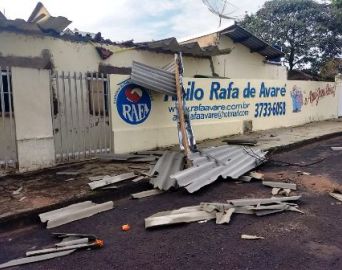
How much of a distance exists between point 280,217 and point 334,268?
4.74 feet

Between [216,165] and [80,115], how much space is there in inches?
139

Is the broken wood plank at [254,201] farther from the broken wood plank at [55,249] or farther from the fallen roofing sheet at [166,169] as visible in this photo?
the broken wood plank at [55,249]

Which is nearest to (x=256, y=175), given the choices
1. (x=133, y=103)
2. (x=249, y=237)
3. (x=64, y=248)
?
(x=249, y=237)

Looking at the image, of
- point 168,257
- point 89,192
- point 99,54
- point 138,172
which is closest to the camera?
point 168,257

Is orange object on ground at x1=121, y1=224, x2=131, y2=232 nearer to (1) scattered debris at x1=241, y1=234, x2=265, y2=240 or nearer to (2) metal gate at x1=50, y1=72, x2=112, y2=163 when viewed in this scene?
(1) scattered debris at x1=241, y1=234, x2=265, y2=240

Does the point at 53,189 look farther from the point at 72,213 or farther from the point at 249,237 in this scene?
the point at 249,237

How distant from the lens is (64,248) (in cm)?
402

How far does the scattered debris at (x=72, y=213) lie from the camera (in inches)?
190

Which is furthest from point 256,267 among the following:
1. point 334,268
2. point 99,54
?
point 99,54

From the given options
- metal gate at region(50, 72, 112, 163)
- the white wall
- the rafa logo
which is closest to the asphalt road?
metal gate at region(50, 72, 112, 163)

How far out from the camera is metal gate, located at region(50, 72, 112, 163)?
309 inches

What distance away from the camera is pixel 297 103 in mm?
15453

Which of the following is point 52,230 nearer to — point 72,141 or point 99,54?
point 72,141

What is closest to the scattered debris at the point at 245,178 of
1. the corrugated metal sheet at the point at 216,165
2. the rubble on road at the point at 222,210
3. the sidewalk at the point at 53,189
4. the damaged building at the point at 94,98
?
the corrugated metal sheet at the point at 216,165
